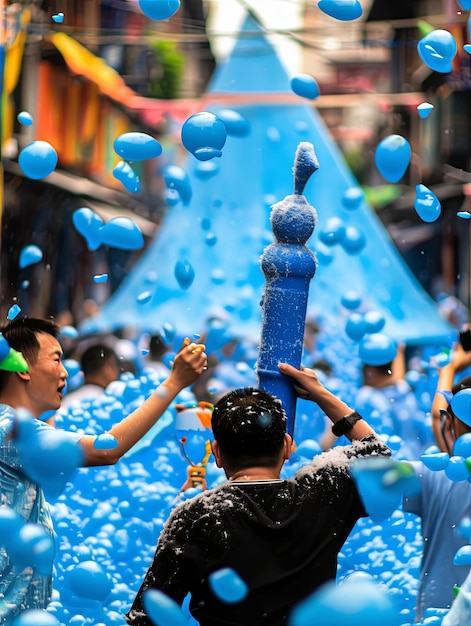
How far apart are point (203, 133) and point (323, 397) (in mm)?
700

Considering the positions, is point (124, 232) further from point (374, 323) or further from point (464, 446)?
point (374, 323)

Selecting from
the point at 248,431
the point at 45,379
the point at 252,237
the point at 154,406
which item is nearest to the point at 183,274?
the point at 45,379

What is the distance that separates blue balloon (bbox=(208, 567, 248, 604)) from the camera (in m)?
1.79

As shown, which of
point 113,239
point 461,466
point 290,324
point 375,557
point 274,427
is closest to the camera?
point 274,427

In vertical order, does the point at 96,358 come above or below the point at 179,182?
below

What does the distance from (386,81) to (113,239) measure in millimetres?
6189

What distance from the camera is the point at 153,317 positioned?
523cm

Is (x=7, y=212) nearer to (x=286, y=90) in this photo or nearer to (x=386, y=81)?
(x=286, y=90)

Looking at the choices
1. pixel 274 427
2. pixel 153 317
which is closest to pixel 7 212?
pixel 153 317

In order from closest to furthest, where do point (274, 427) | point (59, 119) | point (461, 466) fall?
point (274, 427), point (461, 466), point (59, 119)

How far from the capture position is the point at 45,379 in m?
2.38

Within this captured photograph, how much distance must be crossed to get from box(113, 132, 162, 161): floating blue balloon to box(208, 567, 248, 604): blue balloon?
122 cm

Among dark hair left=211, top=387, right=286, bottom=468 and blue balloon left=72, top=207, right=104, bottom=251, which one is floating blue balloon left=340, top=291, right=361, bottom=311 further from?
dark hair left=211, top=387, right=286, bottom=468

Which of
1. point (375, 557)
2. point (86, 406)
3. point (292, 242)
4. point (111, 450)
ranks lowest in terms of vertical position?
point (375, 557)
